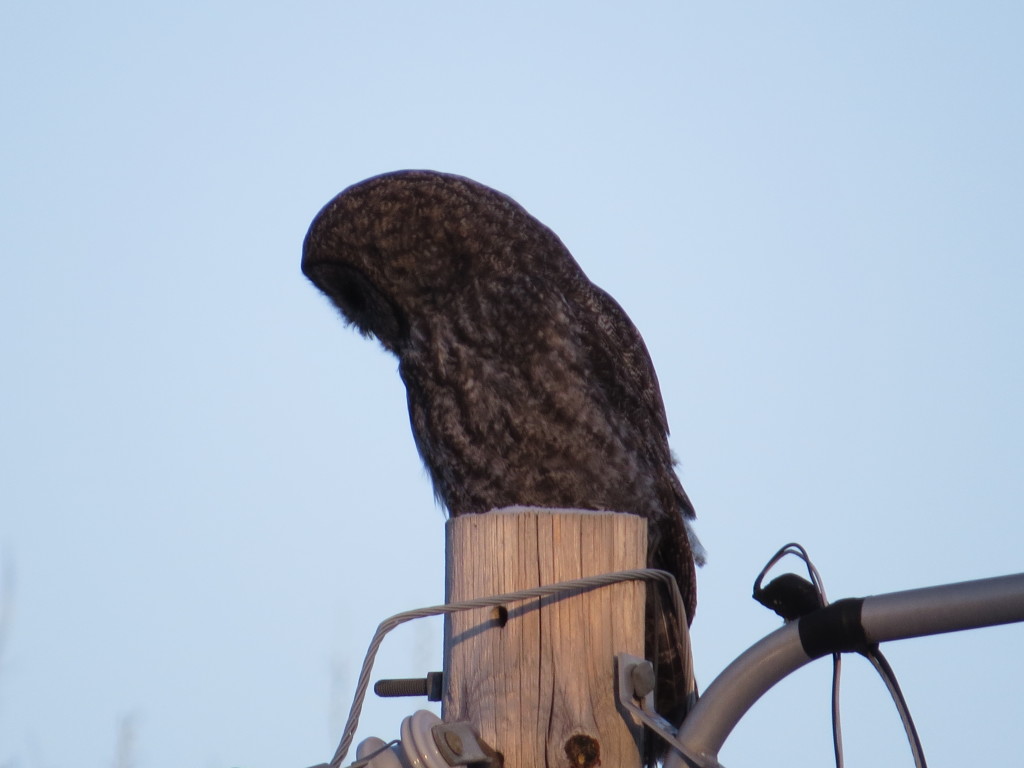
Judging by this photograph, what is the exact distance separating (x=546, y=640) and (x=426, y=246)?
2539mm

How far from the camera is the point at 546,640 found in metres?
2.01

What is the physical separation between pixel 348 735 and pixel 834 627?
77 centimetres

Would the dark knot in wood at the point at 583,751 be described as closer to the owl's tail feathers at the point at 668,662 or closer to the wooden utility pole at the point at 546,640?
the wooden utility pole at the point at 546,640

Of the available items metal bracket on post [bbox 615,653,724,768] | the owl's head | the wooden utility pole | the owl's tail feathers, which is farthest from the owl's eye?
metal bracket on post [bbox 615,653,724,768]

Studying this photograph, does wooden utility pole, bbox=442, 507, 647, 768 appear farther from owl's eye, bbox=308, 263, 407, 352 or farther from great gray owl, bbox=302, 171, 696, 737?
owl's eye, bbox=308, 263, 407, 352

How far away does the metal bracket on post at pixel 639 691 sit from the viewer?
6.40 ft

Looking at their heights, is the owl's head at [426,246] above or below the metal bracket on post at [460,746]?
above

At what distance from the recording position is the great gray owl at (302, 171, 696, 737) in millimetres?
3988

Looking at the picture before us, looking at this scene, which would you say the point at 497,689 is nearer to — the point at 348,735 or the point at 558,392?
the point at 348,735

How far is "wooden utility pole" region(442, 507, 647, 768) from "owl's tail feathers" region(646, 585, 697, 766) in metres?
0.14

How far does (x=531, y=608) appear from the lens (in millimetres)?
2023

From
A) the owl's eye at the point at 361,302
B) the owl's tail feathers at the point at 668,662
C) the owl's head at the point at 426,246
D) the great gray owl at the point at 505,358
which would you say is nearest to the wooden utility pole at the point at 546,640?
the owl's tail feathers at the point at 668,662

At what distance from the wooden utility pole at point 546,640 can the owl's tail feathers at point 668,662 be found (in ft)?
0.47

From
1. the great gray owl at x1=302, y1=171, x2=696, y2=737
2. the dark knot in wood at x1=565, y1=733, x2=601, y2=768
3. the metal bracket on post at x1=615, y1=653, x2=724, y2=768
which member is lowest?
the dark knot in wood at x1=565, y1=733, x2=601, y2=768
